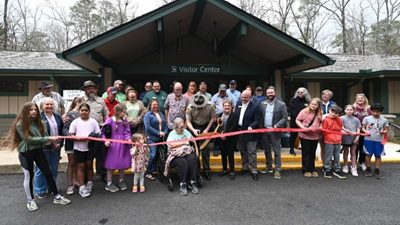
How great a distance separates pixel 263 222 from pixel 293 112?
319 centimetres

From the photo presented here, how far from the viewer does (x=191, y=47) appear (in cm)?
972

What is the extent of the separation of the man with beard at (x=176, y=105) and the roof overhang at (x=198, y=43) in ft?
6.01

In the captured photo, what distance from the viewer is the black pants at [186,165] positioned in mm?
4832

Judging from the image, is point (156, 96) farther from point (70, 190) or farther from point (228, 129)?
point (70, 190)

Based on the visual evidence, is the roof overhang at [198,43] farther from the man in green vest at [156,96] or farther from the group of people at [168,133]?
the man in green vest at [156,96]

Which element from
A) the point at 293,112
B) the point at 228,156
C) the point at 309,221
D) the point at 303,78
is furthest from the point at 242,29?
the point at 303,78

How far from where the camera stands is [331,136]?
5.69 m

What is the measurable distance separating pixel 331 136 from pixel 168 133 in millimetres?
3215

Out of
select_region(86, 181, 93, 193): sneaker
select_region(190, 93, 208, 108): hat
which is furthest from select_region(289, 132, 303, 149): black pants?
select_region(86, 181, 93, 193): sneaker

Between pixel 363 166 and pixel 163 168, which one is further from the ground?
pixel 163 168

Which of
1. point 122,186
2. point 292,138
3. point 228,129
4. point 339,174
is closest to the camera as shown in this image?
point 122,186

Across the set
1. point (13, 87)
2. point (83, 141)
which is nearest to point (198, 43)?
point (83, 141)

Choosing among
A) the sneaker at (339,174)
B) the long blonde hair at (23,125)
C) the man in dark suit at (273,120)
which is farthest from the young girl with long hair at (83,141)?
the sneaker at (339,174)

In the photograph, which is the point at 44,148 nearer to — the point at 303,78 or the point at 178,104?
the point at 178,104
